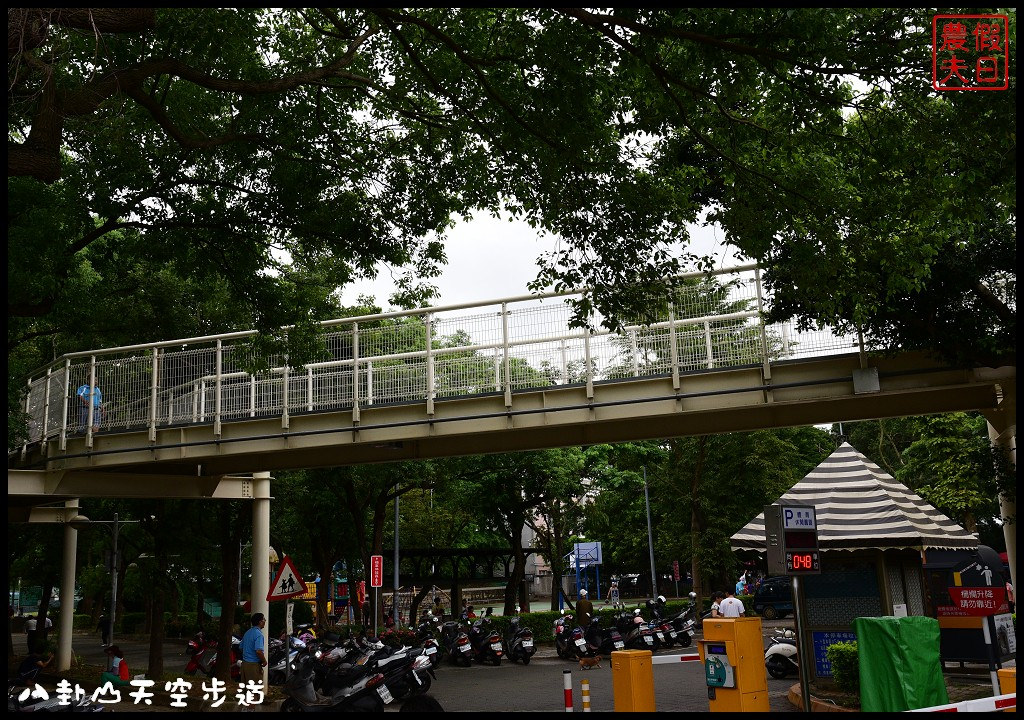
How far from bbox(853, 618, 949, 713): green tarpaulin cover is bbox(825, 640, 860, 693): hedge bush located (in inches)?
48.1

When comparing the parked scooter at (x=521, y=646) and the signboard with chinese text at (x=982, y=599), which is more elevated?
the signboard with chinese text at (x=982, y=599)

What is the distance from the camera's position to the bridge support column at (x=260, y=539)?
65.8ft

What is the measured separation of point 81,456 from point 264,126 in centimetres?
880

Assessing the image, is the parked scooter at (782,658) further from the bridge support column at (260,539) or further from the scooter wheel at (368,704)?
the bridge support column at (260,539)

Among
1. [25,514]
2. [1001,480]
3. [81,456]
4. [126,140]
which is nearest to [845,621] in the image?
[1001,480]

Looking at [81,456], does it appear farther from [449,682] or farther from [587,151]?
[587,151]

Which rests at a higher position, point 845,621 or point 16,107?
point 16,107

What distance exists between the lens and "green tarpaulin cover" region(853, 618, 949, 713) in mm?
11234

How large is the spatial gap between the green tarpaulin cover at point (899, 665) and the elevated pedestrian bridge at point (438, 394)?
3505 millimetres

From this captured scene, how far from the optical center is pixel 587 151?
33.4 feet

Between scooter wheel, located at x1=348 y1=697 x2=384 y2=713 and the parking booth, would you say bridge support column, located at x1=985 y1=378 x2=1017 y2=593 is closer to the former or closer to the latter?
the parking booth

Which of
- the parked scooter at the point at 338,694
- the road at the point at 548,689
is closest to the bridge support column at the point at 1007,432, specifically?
the road at the point at 548,689

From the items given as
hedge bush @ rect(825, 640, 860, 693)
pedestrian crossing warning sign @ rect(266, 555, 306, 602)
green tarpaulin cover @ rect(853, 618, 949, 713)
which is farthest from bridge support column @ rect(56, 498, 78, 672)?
green tarpaulin cover @ rect(853, 618, 949, 713)

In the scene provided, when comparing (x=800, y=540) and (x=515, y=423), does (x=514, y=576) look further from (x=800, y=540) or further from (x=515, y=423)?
(x=800, y=540)
